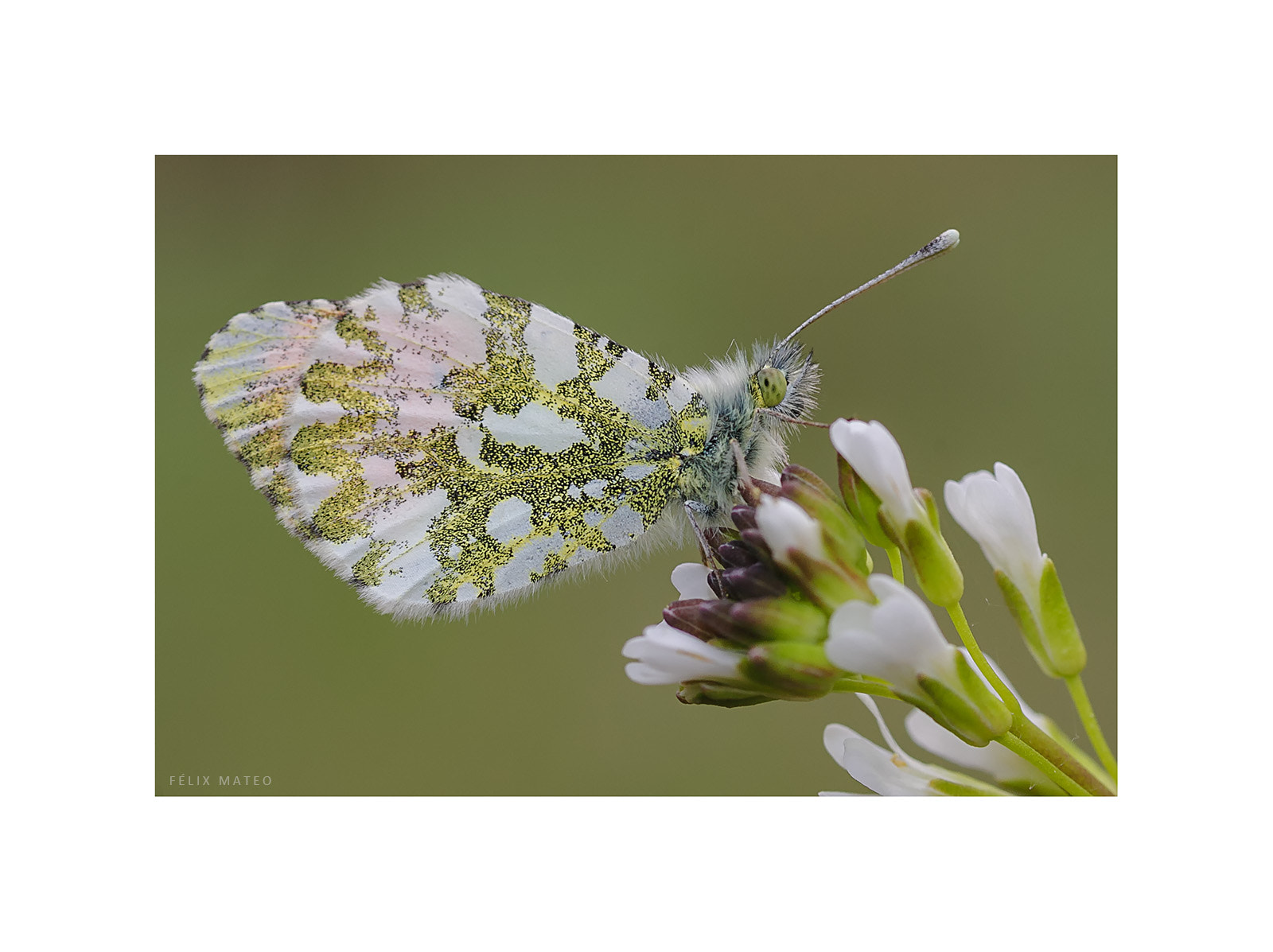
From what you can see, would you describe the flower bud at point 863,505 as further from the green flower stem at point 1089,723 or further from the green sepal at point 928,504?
the green flower stem at point 1089,723

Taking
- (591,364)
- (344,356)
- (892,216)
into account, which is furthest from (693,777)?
(892,216)

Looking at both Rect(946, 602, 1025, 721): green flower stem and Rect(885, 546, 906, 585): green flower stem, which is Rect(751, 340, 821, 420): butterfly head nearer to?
Rect(885, 546, 906, 585): green flower stem

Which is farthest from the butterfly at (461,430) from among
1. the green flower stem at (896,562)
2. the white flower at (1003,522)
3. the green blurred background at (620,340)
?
the white flower at (1003,522)

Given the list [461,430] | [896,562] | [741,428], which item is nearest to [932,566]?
[896,562]

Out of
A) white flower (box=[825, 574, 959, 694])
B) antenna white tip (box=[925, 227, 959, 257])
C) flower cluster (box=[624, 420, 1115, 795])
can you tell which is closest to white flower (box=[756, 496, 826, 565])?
flower cluster (box=[624, 420, 1115, 795])

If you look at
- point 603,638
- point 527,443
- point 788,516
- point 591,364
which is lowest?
point 603,638

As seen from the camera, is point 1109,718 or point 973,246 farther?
point 973,246

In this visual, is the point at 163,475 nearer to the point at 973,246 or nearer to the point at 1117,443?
the point at 1117,443
